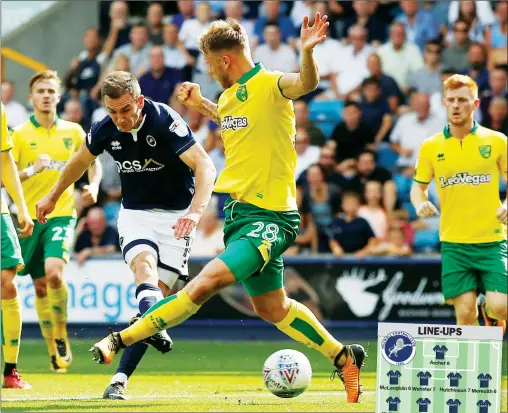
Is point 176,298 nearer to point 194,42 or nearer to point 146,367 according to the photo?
point 146,367

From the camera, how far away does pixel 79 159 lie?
8.27 metres

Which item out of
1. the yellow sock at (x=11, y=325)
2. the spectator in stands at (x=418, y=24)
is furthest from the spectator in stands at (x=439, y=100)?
the yellow sock at (x=11, y=325)

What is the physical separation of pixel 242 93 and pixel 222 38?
1.31 ft

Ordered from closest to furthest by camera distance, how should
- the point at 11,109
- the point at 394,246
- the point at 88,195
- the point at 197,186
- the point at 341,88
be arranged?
the point at 197,186
the point at 88,195
the point at 394,246
the point at 341,88
the point at 11,109

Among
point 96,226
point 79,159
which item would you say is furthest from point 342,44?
point 79,159

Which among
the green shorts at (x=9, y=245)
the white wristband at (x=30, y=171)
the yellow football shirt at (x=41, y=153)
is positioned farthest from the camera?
the yellow football shirt at (x=41, y=153)

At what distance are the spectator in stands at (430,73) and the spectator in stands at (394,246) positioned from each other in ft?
9.91

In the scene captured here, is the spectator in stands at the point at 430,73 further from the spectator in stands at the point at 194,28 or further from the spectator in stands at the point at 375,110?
the spectator in stands at the point at 194,28

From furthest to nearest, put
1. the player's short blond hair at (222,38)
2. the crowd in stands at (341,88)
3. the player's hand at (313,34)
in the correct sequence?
the crowd in stands at (341,88)
the player's short blond hair at (222,38)
the player's hand at (313,34)

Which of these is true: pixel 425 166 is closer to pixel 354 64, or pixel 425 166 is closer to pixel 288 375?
pixel 288 375

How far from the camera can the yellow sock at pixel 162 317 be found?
6957mm

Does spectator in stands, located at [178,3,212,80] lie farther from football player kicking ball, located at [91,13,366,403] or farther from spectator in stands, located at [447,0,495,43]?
football player kicking ball, located at [91,13,366,403]

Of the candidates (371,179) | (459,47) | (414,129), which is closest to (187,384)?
(371,179)

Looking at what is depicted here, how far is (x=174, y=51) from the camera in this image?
18.2m
